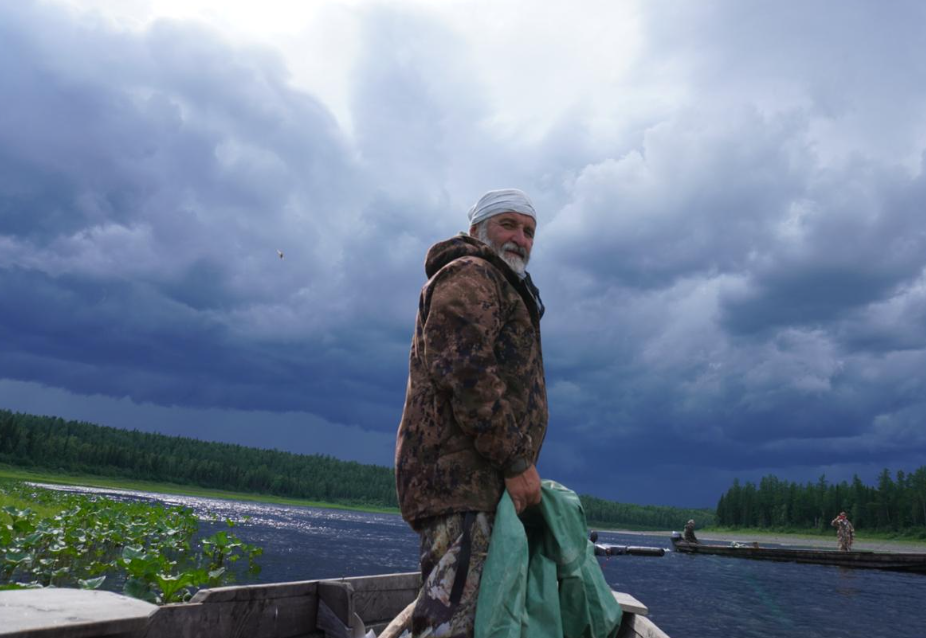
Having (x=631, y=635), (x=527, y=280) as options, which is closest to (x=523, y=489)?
(x=527, y=280)

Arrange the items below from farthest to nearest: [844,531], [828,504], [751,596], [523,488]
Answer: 1. [828,504]
2. [844,531]
3. [751,596]
4. [523,488]

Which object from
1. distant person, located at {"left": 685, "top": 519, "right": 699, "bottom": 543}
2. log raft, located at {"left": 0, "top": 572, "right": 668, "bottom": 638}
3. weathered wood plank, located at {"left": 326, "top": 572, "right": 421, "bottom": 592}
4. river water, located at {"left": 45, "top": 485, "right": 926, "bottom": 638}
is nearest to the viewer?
log raft, located at {"left": 0, "top": 572, "right": 668, "bottom": 638}

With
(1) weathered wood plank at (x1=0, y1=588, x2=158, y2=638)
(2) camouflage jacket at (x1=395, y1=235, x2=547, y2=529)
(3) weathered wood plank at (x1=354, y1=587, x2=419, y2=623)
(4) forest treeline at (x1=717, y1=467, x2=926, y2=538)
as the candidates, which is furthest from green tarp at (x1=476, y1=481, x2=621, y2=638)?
(4) forest treeline at (x1=717, y1=467, x2=926, y2=538)

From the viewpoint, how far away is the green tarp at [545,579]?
125 inches

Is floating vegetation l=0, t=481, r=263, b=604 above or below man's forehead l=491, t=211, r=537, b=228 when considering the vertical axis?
below

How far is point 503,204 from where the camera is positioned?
4.04 metres

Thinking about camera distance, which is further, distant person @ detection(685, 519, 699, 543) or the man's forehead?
distant person @ detection(685, 519, 699, 543)

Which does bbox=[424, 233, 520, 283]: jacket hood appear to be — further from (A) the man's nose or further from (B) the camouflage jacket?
(A) the man's nose

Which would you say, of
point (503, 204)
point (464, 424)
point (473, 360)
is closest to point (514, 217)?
point (503, 204)

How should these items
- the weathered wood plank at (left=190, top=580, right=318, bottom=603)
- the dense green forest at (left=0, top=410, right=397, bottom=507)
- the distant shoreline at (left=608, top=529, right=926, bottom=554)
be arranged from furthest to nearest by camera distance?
the dense green forest at (left=0, top=410, right=397, bottom=507)
the distant shoreline at (left=608, top=529, right=926, bottom=554)
the weathered wood plank at (left=190, top=580, right=318, bottom=603)

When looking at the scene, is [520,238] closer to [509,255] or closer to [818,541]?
[509,255]

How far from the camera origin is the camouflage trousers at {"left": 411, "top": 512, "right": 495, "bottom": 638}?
3156mm

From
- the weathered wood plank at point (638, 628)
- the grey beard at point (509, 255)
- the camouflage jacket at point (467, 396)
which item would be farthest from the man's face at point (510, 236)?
the weathered wood plank at point (638, 628)

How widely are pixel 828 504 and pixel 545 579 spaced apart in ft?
515
